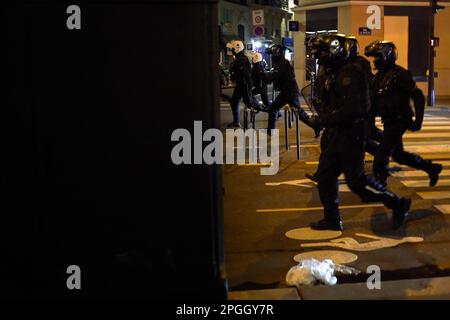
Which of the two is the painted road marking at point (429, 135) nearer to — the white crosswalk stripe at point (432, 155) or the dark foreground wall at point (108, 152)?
the white crosswalk stripe at point (432, 155)

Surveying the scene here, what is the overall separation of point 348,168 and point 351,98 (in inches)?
26.6

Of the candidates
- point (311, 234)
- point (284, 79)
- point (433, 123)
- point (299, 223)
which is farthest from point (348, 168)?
point (433, 123)

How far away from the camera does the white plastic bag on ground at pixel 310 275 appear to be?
4965 mm

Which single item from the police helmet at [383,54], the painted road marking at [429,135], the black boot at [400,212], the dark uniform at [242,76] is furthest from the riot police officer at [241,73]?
the black boot at [400,212]

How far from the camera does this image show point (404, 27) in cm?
2520

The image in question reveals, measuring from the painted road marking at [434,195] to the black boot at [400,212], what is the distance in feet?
5.56

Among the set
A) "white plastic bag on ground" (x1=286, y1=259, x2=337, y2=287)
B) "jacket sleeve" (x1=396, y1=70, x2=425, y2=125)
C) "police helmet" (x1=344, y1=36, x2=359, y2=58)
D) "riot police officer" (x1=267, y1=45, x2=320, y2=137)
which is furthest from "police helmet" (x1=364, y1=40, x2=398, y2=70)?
"riot police officer" (x1=267, y1=45, x2=320, y2=137)

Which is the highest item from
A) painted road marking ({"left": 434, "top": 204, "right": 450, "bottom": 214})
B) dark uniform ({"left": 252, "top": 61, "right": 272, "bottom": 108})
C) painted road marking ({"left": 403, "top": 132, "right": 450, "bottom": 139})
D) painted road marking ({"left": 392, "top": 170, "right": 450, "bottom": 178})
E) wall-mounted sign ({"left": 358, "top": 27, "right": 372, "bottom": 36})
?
wall-mounted sign ({"left": 358, "top": 27, "right": 372, "bottom": 36})

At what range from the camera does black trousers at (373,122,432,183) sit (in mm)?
7875

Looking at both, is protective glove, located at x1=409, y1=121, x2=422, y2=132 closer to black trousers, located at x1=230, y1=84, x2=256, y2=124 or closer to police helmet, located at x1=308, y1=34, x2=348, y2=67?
police helmet, located at x1=308, y1=34, x2=348, y2=67

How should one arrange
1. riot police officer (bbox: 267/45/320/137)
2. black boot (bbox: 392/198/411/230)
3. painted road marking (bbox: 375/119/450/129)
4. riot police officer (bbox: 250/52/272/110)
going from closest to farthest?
black boot (bbox: 392/198/411/230) < riot police officer (bbox: 267/45/320/137) < riot police officer (bbox: 250/52/272/110) < painted road marking (bbox: 375/119/450/129)

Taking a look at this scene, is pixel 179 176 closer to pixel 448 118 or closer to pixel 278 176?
pixel 278 176

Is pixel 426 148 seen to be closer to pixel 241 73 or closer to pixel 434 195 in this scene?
pixel 434 195
